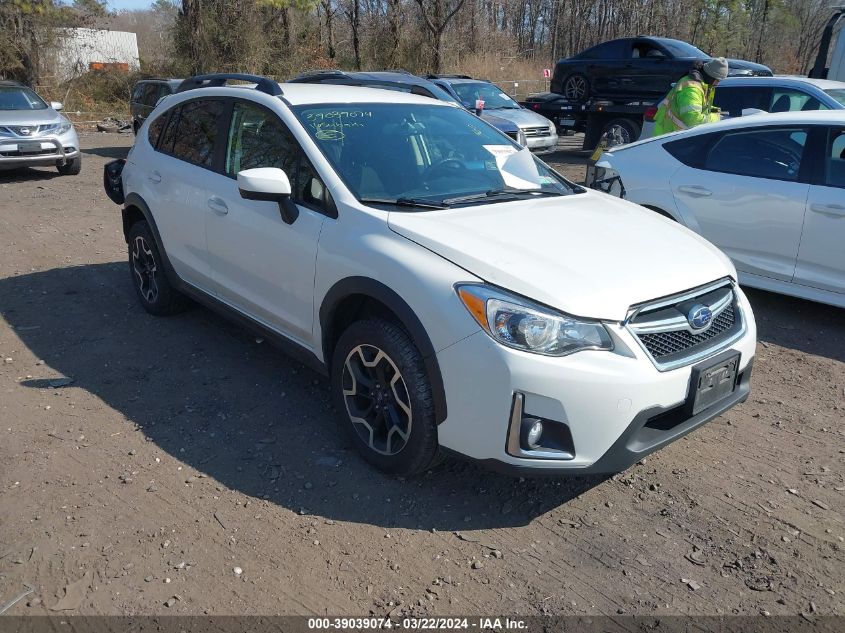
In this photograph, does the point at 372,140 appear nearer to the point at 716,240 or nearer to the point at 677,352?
the point at 677,352

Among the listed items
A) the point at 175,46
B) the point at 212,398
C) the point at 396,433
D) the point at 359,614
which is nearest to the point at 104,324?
the point at 212,398

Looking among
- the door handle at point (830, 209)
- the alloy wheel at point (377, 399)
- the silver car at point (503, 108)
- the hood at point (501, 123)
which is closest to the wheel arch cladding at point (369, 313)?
the alloy wheel at point (377, 399)

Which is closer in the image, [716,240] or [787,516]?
[787,516]

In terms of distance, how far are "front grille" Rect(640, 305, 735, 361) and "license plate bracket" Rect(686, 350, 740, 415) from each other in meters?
0.10

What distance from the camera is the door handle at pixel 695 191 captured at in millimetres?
5883

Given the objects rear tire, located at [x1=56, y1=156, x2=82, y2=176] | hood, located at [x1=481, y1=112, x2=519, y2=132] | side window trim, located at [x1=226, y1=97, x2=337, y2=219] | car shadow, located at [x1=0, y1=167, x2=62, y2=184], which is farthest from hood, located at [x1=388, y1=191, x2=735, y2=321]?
car shadow, located at [x1=0, y1=167, x2=62, y2=184]

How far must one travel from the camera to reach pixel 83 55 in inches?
970

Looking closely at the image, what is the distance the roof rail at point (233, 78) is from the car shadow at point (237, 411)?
5.63 ft

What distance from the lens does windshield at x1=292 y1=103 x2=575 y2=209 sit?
12.2 feet

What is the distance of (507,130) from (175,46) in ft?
54.7

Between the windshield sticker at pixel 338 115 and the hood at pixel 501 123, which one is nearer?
the windshield sticker at pixel 338 115

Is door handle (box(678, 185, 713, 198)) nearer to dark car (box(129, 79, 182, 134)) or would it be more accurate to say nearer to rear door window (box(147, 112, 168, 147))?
rear door window (box(147, 112, 168, 147))

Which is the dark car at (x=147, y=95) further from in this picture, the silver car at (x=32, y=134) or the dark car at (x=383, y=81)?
the dark car at (x=383, y=81)

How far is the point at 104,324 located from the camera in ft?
18.2
